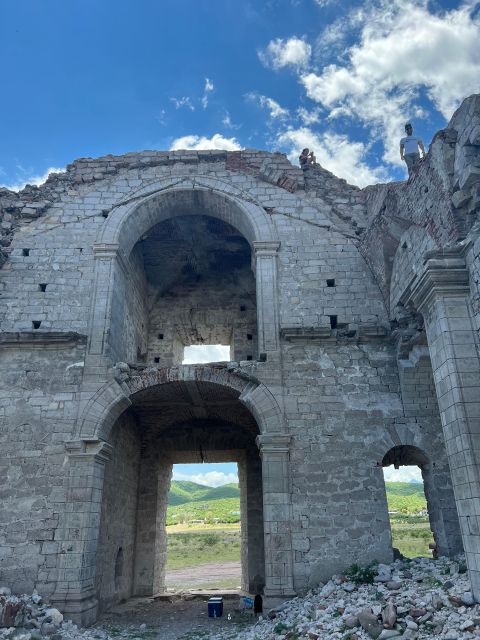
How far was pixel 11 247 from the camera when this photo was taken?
1025 cm

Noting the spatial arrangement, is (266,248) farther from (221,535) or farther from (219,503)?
(219,503)

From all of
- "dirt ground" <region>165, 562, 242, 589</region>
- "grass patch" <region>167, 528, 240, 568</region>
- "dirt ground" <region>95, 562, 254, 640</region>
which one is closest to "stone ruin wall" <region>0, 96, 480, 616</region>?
"dirt ground" <region>95, 562, 254, 640</region>

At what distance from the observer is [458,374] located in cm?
553

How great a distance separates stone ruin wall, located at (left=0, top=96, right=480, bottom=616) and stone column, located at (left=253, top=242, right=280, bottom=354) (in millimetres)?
193

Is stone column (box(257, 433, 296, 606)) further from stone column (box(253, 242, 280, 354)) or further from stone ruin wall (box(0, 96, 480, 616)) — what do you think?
stone column (box(253, 242, 280, 354))

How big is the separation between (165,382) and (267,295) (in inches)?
104

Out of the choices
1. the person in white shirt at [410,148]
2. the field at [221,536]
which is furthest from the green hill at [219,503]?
the person in white shirt at [410,148]

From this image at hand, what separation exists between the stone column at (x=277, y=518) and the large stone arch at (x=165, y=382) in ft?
1.04

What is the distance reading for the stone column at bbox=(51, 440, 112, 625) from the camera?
24.8 feet

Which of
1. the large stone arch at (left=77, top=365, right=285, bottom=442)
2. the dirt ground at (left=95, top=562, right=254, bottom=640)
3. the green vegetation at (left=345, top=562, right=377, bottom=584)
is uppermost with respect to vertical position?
the large stone arch at (left=77, top=365, right=285, bottom=442)

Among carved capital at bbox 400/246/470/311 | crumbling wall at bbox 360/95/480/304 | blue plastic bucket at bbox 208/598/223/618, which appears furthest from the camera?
blue plastic bucket at bbox 208/598/223/618

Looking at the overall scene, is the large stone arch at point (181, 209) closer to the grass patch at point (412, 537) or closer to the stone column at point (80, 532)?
the stone column at point (80, 532)

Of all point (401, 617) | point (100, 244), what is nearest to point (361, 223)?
point (100, 244)

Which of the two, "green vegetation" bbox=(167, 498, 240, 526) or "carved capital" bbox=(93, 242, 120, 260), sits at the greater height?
"carved capital" bbox=(93, 242, 120, 260)
